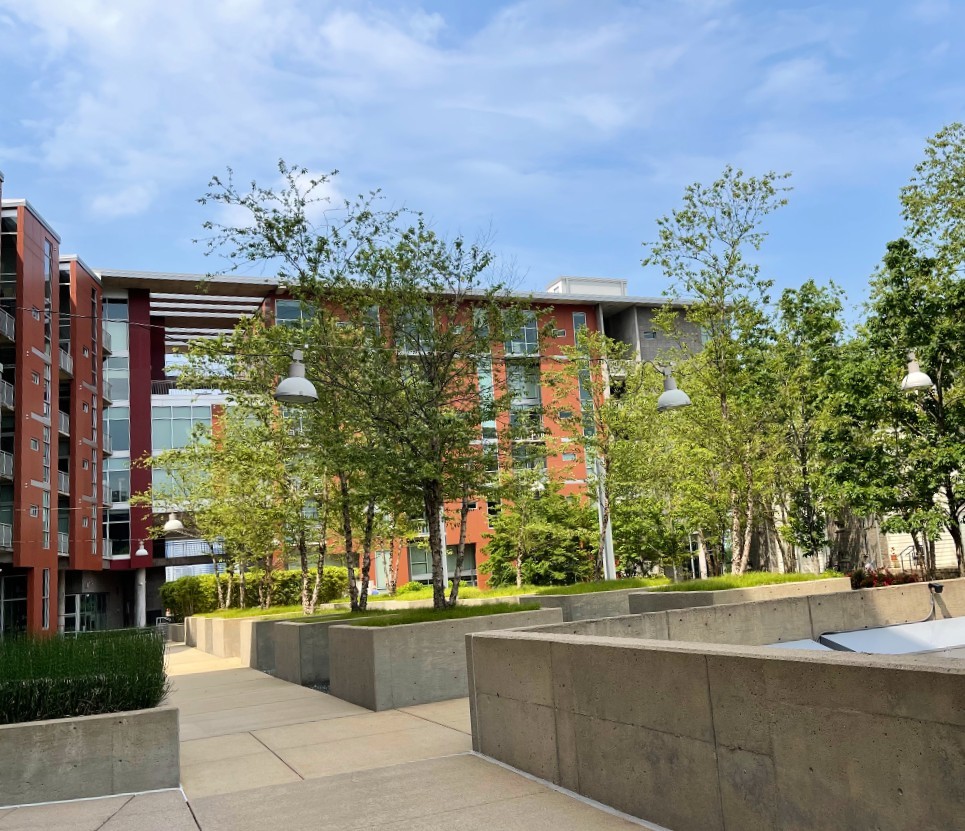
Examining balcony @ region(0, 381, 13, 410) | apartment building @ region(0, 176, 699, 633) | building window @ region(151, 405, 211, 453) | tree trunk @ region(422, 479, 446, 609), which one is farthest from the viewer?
building window @ region(151, 405, 211, 453)

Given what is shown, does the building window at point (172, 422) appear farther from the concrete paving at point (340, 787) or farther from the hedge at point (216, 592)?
the concrete paving at point (340, 787)

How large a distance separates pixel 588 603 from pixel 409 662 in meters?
9.69

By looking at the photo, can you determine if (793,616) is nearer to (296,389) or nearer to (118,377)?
(296,389)

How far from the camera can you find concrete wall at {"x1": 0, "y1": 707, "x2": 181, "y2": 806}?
277 inches

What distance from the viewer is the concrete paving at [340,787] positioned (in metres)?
6.09

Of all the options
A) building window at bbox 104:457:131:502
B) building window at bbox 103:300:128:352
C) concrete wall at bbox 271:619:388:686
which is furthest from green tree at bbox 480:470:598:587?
building window at bbox 103:300:128:352

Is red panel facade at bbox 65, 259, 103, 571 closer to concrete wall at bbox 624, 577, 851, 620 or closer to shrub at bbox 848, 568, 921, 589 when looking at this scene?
concrete wall at bbox 624, 577, 851, 620

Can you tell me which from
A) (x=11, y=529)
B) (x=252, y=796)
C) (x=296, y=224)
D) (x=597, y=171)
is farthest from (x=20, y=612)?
(x=252, y=796)

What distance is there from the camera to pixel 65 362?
46.5 meters

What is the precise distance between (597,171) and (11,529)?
3430 cm

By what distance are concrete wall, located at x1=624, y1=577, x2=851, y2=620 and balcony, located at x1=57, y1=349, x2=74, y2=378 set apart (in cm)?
3749

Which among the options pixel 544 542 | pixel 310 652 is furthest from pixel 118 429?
pixel 310 652

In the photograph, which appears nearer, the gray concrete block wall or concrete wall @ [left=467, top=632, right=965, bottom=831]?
concrete wall @ [left=467, top=632, right=965, bottom=831]

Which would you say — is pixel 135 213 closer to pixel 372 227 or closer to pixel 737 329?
pixel 372 227
